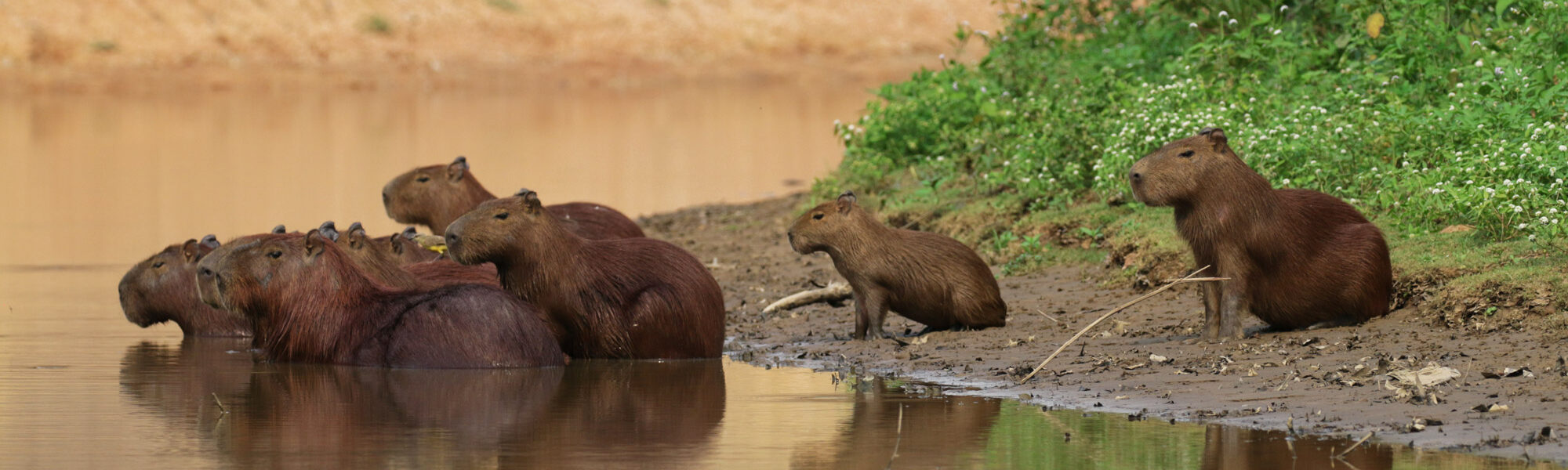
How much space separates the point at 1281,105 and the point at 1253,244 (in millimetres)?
3432

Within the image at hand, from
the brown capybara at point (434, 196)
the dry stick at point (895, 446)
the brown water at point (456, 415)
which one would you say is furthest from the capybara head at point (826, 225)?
the dry stick at point (895, 446)

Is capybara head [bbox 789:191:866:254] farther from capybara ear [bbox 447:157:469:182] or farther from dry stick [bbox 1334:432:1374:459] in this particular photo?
dry stick [bbox 1334:432:1374:459]

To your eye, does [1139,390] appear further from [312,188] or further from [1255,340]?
[312,188]

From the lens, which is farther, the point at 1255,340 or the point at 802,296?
the point at 802,296

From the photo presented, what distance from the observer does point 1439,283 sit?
8.17m

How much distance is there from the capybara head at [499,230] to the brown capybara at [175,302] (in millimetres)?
2386

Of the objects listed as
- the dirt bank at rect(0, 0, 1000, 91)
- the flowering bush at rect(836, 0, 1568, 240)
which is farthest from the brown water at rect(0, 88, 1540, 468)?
the dirt bank at rect(0, 0, 1000, 91)

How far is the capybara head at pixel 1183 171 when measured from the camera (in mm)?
7801

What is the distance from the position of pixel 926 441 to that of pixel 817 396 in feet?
4.03

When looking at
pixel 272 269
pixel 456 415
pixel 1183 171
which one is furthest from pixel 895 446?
pixel 272 269

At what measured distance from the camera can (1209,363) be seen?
24.3ft

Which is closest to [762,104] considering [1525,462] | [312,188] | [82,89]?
[82,89]

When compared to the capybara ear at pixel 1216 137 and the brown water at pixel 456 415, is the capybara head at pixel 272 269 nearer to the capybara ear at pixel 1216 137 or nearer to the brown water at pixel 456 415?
the brown water at pixel 456 415

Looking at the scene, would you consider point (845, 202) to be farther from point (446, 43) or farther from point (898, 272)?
point (446, 43)
